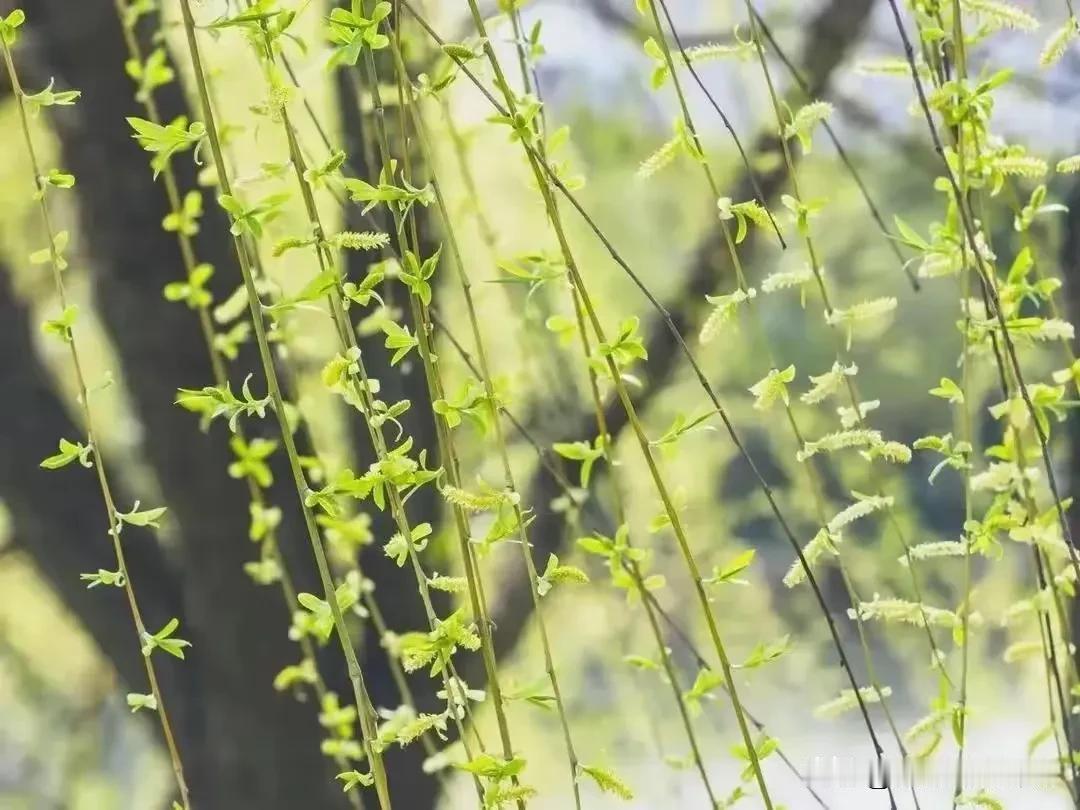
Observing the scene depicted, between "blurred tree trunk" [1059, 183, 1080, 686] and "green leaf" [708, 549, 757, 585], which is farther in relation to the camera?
"blurred tree trunk" [1059, 183, 1080, 686]

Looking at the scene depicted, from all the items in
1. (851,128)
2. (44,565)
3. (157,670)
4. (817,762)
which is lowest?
(817,762)

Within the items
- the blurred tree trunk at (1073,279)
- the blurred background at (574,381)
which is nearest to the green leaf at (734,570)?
the blurred background at (574,381)

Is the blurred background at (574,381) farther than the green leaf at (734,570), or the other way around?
the blurred background at (574,381)

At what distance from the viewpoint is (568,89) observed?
0.77m

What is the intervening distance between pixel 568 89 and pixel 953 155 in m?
0.40

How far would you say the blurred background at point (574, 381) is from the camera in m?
0.74

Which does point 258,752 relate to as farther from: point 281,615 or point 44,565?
point 44,565

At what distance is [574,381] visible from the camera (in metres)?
0.80

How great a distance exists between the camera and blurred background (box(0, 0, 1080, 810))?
740 mm

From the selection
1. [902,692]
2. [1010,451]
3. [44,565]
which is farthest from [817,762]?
[44,565]

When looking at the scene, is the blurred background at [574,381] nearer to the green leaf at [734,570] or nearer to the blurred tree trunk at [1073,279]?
the blurred tree trunk at [1073,279]

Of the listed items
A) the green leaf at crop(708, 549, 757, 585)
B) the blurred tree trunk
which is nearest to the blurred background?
the blurred tree trunk

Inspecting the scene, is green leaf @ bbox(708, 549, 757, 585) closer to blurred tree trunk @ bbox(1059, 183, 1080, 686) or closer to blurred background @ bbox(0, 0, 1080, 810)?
blurred background @ bbox(0, 0, 1080, 810)

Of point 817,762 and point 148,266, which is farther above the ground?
point 148,266
